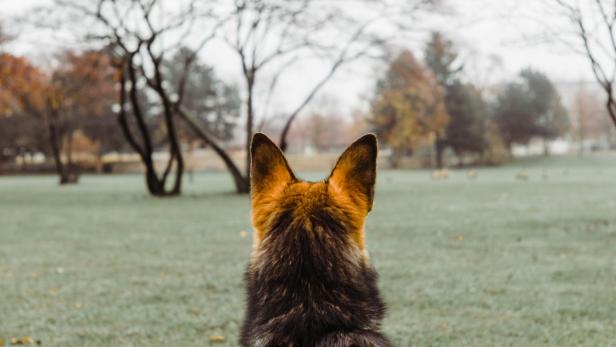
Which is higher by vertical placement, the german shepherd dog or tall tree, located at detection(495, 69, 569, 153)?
tall tree, located at detection(495, 69, 569, 153)

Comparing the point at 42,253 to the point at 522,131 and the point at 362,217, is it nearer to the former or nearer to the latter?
the point at 362,217

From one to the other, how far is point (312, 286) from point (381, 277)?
6211 mm

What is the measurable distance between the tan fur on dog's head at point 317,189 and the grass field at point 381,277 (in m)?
3.42

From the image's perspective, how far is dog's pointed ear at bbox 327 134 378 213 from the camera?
2418mm

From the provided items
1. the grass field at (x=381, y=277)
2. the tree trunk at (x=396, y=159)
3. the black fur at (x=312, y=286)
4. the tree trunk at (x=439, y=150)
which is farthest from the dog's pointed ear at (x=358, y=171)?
the tree trunk at (x=396, y=159)

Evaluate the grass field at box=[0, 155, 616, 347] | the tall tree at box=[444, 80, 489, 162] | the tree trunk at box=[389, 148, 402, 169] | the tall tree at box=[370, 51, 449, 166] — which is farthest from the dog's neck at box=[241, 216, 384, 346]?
the tree trunk at box=[389, 148, 402, 169]

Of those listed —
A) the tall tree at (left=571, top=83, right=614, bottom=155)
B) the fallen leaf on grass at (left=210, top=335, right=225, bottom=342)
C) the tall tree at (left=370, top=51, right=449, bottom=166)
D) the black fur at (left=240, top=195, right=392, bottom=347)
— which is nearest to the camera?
the black fur at (left=240, top=195, right=392, bottom=347)

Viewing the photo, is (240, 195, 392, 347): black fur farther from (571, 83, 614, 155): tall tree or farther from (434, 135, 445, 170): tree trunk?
(571, 83, 614, 155): tall tree

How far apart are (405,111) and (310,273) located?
62734mm

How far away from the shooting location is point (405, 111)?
64.1 metres

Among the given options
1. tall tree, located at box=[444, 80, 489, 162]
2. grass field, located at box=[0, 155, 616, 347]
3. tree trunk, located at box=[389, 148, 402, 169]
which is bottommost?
grass field, located at box=[0, 155, 616, 347]

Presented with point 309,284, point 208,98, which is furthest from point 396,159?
point 309,284

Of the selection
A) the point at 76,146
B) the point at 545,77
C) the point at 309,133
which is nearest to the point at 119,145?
the point at 76,146

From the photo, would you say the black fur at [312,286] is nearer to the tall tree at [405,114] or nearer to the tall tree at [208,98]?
the tall tree at [405,114]
